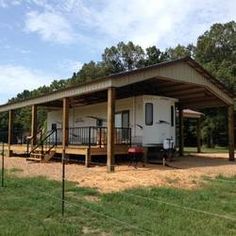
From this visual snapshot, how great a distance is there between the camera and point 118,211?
8.22m

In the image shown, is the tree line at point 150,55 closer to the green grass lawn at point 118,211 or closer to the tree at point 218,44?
the tree at point 218,44

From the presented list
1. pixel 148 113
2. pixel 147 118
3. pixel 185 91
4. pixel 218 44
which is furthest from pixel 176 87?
pixel 218 44

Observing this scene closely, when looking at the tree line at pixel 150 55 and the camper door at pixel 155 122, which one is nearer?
the camper door at pixel 155 122

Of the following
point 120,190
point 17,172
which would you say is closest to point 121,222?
point 120,190

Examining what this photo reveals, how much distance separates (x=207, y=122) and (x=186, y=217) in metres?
32.9

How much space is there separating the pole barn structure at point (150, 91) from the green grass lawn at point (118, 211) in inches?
188

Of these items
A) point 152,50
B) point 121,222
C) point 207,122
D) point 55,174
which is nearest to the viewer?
point 121,222

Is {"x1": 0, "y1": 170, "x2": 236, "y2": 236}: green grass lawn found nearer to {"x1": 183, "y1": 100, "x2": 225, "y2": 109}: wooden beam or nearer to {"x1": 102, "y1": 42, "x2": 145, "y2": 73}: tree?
{"x1": 183, "y1": 100, "x2": 225, "y2": 109}: wooden beam

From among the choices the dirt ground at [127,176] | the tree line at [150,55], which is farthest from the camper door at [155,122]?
A: the tree line at [150,55]

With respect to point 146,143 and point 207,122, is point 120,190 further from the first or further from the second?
point 207,122

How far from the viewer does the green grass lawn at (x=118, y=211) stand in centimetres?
698

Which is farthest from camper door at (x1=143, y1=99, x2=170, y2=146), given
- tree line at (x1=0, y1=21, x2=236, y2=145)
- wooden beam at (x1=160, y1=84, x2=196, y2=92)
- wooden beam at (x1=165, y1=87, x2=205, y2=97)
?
tree line at (x1=0, y1=21, x2=236, y2=145)

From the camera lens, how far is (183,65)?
17922 mm

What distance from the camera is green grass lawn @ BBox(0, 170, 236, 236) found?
6984 mm
